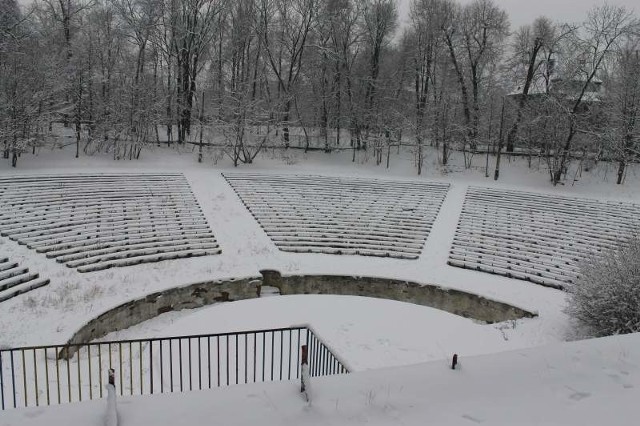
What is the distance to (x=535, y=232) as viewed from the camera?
62.3ft

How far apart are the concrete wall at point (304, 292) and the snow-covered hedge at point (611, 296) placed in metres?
2.11

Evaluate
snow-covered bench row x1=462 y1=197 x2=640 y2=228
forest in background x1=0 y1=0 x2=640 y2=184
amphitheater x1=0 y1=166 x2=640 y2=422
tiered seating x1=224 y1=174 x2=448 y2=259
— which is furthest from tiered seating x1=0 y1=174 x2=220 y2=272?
snow-covered bench row x1=462 y1=197 x2=640 y2=228

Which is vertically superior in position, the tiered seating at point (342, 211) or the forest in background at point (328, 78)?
the forest in background at point (328, 78)

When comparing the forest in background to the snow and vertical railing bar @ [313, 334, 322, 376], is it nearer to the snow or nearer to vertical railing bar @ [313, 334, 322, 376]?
vertical railing bar @ [313, 334, 322, 376]

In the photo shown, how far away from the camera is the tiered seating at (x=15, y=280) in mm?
11215

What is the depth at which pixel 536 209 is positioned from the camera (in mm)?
22969

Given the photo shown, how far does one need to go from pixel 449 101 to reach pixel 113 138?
76.2ft

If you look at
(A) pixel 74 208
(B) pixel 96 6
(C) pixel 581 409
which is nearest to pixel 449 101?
(A) pixel 74 208

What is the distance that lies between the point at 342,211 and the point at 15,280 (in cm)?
1274

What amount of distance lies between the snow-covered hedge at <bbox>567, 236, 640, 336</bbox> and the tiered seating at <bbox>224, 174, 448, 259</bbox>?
630 centimetres

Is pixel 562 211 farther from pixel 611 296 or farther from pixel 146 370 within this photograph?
pixel 146 370

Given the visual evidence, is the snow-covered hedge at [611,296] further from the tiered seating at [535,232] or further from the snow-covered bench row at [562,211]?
the snow-covered bench row at [562,211]

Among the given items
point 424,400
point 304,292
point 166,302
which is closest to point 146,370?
point 166,302

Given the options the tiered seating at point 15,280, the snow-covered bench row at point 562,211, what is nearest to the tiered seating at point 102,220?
the tiered seating at point 15,280
